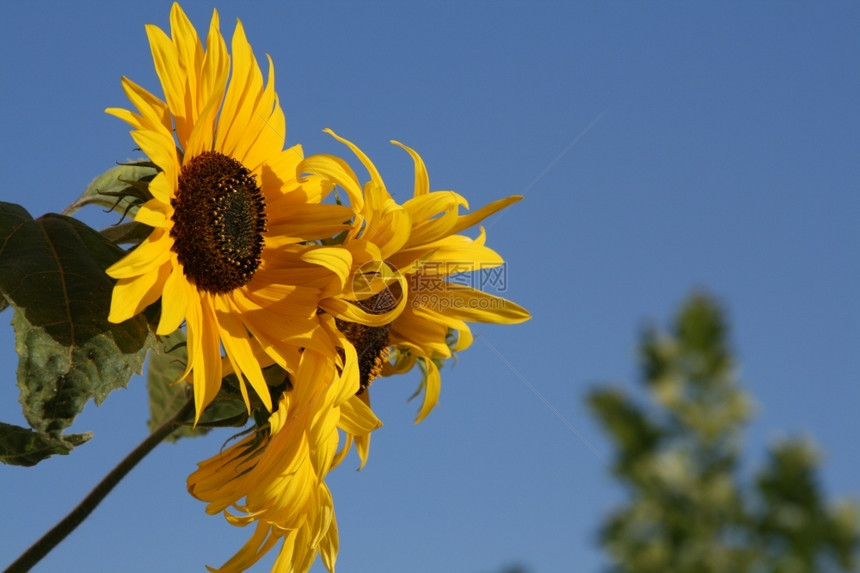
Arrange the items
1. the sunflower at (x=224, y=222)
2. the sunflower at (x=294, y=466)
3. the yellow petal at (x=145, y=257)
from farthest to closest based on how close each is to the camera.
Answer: the sunflower at (x=294, y=466), the sunflower at (x=224, y=222), the yellow petal at (x=145, y=257)

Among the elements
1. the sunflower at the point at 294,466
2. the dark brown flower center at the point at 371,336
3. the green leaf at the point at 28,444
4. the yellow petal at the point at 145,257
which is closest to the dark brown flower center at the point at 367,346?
the dark brown flower center at the point at 371,336

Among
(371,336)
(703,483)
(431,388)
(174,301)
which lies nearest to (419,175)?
(371,336)

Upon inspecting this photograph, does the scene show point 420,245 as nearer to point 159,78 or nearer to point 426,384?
point 426,384

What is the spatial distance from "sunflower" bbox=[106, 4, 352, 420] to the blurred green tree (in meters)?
12.0

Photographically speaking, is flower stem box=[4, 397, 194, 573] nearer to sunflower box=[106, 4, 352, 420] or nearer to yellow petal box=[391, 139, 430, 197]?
sunflower box=[106, 4, 352, 420]

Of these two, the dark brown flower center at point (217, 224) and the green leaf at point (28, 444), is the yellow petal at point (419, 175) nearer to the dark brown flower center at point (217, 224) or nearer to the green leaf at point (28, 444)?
the dark brown flower center at point (217, 224)

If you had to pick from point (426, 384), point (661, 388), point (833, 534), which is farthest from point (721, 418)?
point (426, 384)

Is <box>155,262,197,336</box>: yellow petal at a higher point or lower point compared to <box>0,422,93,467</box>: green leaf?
higher

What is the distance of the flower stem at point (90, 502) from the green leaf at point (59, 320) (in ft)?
0.80

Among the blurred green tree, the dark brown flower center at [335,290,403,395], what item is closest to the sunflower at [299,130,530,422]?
the dark brown flower center at [335,290,403,395]

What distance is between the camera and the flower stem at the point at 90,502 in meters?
1.39

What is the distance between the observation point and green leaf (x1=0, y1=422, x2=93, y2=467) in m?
1.29

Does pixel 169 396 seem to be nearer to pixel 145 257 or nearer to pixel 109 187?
pixel 109 187

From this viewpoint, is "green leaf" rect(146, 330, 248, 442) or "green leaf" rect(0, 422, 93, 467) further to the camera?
"green leaf" rect(146, 330, 248, 442)
